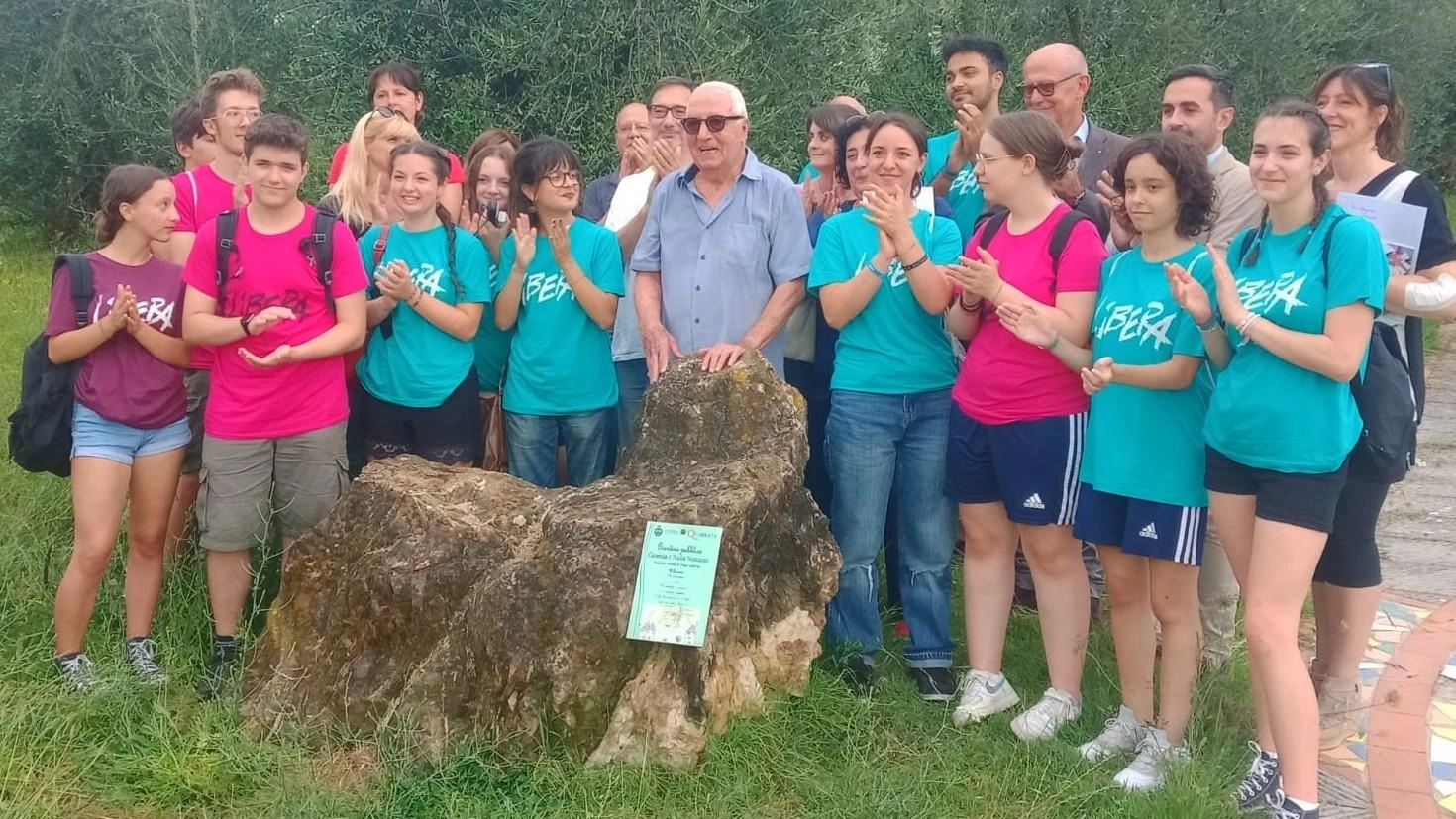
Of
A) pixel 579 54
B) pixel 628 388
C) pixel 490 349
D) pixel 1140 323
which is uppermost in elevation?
pixel 579 54

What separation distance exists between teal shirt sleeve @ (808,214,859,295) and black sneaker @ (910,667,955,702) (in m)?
1.57

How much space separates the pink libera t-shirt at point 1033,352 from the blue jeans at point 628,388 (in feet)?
5.09

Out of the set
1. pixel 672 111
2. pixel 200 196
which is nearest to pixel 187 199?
pixel 200 196

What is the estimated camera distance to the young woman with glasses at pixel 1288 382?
3287mm

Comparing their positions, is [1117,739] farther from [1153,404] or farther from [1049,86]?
[1049,86]

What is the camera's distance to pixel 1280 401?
11.1 feet

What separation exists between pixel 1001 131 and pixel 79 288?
11.0 feet

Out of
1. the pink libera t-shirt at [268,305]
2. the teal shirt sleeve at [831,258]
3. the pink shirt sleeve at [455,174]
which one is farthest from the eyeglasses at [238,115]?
the teal shirt sleeve at [831,258]

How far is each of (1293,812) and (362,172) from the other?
14.3ft

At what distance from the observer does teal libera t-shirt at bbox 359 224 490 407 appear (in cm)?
464

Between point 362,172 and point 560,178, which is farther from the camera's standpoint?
point 362,172

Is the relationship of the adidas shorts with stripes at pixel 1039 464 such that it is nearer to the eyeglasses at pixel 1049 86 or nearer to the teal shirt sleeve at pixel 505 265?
the eyeglasses at pixel 1049 86

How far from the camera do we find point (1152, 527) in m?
3.74

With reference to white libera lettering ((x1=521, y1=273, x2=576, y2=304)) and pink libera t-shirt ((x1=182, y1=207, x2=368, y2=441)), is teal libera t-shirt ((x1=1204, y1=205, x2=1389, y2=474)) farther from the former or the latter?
pink libera t-shirt ((x1=182, y1=207, x2=368, y2=441))
